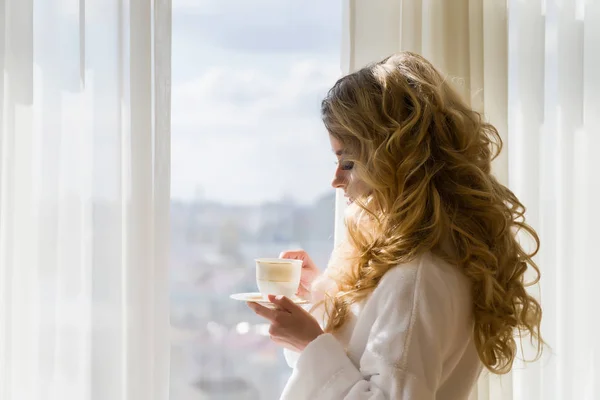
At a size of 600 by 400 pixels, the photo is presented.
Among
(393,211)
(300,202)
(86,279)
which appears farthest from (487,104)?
(86,279)

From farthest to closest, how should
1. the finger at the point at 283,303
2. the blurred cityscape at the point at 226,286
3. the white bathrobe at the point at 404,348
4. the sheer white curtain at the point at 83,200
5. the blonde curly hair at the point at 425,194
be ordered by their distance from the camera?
the blurred cityscape at the point at 226,286, the sheer white curtain at the point at 83,200, the finger at the point at 283,303, the blonde curly hair at the point at 425,194, the white bathrobe at the point at 404,348

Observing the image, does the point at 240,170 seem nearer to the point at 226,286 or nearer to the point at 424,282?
the point at 226,286

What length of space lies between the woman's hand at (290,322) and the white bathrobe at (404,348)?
0.05 m

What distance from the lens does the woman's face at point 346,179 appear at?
1508mm

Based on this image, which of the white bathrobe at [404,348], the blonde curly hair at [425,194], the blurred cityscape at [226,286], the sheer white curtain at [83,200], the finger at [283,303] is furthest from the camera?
the blurred cityscape at [226,286]

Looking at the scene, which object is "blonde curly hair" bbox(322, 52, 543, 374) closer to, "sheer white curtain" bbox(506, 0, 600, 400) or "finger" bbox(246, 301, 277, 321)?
"finger" bbox(246, 301, 277, 321)

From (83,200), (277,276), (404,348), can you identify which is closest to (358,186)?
(277,276)

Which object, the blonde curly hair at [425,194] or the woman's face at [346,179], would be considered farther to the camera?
the woman's face at [346,179]

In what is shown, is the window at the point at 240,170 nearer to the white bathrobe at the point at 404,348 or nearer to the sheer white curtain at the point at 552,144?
the sheer white curtain at the point at 552,144

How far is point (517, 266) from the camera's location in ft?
4.82

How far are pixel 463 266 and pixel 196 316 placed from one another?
0.91m

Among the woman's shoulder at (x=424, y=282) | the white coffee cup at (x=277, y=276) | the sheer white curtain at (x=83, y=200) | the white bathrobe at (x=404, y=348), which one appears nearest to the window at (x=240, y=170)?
the sheer white curtain at (x=83, y=200)

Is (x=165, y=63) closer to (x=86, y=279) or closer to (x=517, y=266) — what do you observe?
(x=86, y=279)

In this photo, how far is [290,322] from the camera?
1.49 m
